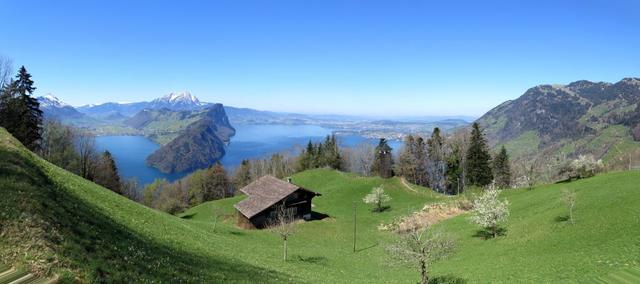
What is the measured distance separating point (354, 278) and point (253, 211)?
107 ft

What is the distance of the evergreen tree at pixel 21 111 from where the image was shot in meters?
61.2

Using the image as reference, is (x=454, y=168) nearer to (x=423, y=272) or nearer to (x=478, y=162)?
(x=478, y=162)

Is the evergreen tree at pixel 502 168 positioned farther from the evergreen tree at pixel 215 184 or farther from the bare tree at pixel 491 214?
the evergreen tree at pixel 215 184

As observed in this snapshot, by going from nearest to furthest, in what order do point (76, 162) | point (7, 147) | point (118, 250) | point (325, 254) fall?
point (118, 250), point (7, 147), point (325, 254), point (76, 162)

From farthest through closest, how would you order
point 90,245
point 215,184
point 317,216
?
point 215,184 → point 317,216 → point 90,245

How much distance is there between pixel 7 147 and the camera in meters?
23.4

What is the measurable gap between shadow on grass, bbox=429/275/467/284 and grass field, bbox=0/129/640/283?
32 centimetres

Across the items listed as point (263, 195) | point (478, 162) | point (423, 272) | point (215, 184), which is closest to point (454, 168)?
point (478, 162)

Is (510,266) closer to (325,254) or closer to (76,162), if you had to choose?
(325,254)

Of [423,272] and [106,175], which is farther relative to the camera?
[106,175]

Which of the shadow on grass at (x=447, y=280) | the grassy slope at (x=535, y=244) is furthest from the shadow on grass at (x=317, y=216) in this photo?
the shadow on grass at (x=447, y=280)

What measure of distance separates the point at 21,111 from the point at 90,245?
212 feet

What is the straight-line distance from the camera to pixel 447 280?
1146 inches

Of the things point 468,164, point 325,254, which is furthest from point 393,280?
point 468,164
